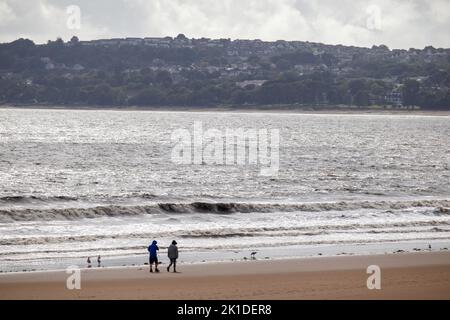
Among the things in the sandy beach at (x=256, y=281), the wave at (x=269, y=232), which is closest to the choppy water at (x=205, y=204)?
the wave at (x=269, y=232)

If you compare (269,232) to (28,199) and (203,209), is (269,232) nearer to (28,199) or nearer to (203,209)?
(203,209)

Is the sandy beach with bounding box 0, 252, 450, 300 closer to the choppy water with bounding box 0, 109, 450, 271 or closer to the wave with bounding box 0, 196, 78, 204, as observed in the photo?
the choppy water with bounding box 0, 109, 450, 271

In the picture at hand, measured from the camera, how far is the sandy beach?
934 inches

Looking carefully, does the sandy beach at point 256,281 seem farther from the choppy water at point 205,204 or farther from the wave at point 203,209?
the wave at point 203,209

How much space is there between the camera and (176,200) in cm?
5288

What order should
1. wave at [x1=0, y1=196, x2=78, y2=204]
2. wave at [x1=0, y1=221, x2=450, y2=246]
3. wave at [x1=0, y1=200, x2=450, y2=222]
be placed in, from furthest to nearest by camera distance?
wave at [x1=0, y1=196, x2=78, y2=204] < wave at [x1=0, y1=200, x2=450, y2=222] < wave at [x1=0, y1=221, x2=450, y2=246]

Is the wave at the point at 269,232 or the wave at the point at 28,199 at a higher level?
the wave at the point at 28,199

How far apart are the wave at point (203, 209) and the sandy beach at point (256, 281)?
16458 millimetres

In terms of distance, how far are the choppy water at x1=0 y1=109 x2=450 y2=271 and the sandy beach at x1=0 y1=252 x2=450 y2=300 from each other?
3.30 m

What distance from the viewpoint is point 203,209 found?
4884 centimetres

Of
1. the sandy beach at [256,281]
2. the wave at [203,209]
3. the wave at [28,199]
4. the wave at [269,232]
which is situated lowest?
the sandy beach at [256,281]

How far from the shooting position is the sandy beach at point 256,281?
2373 cm

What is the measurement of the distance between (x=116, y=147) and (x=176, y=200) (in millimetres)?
57775

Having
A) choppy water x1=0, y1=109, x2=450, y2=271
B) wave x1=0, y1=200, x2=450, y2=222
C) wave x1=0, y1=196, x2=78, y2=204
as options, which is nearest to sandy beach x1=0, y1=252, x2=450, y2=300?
choppy water x1=0, y1=109, x2=450, y2=271
